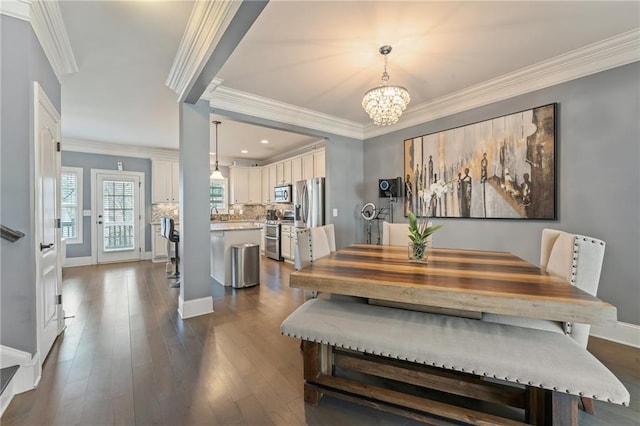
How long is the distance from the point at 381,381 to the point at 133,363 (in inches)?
72.9

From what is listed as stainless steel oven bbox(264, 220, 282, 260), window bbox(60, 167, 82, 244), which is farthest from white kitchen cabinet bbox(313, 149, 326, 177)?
window bbox(60, 167, 82, 244)

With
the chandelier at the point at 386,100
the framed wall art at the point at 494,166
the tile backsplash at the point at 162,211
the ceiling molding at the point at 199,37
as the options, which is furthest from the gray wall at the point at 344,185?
the tile backsplash at the point at 162,211

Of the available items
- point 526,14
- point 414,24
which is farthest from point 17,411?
point 526,14

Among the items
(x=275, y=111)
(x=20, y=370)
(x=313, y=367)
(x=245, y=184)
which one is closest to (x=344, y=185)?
(x=275, y=111)

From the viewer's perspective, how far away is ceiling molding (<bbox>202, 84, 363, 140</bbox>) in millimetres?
3133

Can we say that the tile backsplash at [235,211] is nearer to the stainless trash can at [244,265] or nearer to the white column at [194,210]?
the stainless trash can at [244,265]

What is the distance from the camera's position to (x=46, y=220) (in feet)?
7.06

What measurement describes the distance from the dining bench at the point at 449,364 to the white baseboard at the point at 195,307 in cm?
180

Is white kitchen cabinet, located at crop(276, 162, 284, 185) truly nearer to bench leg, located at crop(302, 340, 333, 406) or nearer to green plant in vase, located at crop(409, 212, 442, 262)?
green plant in vase, located at crop(409, 212, 442, 262)

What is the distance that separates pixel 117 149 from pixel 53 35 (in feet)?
14.8

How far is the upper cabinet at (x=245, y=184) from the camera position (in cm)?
711

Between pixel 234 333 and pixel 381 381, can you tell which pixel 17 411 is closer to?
pixel 234 333

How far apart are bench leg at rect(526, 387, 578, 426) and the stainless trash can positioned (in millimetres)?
3401

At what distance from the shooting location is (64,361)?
204 centimetres
